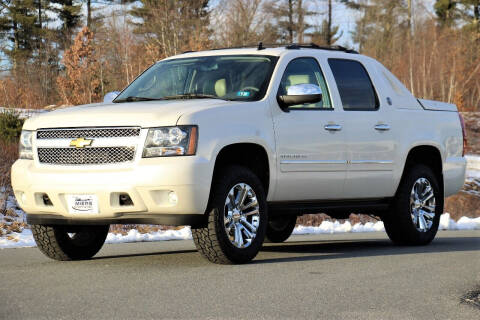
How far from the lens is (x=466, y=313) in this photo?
5.57 m

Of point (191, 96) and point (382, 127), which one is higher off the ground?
point (191, 96)

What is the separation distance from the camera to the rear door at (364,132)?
30.0 feet

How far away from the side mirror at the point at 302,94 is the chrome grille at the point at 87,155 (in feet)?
5.68

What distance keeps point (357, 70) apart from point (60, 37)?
4542cm

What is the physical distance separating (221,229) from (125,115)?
1269 millimetres

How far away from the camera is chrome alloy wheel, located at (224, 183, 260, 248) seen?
7.66 meters

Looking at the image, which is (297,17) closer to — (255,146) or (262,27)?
(262,27)

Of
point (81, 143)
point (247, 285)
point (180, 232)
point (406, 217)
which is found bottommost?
point (180, 232)

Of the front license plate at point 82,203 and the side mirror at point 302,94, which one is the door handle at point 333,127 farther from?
the front license plate at point 82,203

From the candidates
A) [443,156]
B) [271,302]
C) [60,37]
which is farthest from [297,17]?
[271,302]

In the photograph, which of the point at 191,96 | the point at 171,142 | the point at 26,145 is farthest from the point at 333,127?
the point at 26,145

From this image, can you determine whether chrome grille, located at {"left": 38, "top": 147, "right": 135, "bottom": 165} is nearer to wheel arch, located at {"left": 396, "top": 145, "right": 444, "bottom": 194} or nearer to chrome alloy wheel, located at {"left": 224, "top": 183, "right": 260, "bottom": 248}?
chrome alloy wheel, located at {"left": 224, "top": 183, "right": 260, "bottom": 248}

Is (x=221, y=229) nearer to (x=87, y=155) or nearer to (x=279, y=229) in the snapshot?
(x=87, y=155)

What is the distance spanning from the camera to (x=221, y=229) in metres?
7.44
